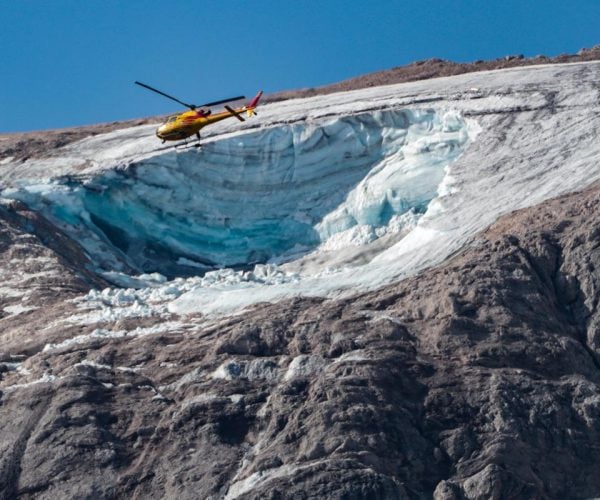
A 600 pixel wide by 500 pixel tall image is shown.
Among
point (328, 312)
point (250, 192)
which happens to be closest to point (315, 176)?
point (250, 192)

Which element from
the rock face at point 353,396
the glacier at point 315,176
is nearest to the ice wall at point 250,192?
the glacier at point 315,176

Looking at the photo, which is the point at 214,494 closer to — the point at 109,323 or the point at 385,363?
the point at 385,363

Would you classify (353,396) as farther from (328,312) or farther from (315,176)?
(315,176)

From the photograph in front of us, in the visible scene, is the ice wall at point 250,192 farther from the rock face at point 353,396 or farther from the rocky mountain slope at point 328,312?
the rock face at point 353,396

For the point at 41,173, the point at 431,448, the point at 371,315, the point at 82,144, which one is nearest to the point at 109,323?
the point at 371,315


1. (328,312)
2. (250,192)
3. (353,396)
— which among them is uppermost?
(250,192)

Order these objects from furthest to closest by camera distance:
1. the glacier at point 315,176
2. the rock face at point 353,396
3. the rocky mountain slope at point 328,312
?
1. the glacier at point 315,176
2. the rocky mountain slope at point 328,312
3. the rock face at point 353,396
